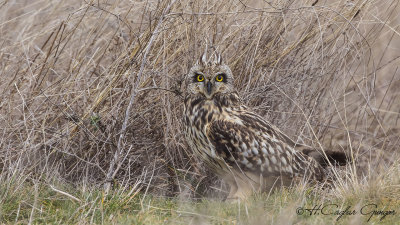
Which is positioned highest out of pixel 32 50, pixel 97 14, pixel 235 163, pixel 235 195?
pixel 97 14

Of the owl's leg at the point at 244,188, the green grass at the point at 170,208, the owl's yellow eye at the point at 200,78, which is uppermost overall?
the owl's yellow eye at the point at 200,78

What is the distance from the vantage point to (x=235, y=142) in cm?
376

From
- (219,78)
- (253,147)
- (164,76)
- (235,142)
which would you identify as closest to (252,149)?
(253,147)

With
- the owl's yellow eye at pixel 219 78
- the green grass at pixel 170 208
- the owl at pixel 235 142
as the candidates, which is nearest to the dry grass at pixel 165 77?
the owl at pixel 235 142

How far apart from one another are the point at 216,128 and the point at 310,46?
124cm

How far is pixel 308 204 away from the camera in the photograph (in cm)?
322

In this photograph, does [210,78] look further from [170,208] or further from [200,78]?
[170,208]

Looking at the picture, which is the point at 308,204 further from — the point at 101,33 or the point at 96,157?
the point at 101,33

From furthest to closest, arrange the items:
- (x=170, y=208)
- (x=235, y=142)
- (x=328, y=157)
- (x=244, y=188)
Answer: (x=328, y=157) → (x=244, y=188) → (x=235, y=142) → (x=170, y=208)

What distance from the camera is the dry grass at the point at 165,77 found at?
4.26m

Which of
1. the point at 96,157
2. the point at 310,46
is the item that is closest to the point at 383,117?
the point at 310,46

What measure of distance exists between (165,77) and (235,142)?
92cm

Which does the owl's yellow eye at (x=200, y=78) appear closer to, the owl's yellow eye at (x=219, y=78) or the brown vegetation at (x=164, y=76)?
the owl's yellow eye at (x=219, y=78)

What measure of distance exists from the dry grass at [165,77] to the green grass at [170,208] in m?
0.72
